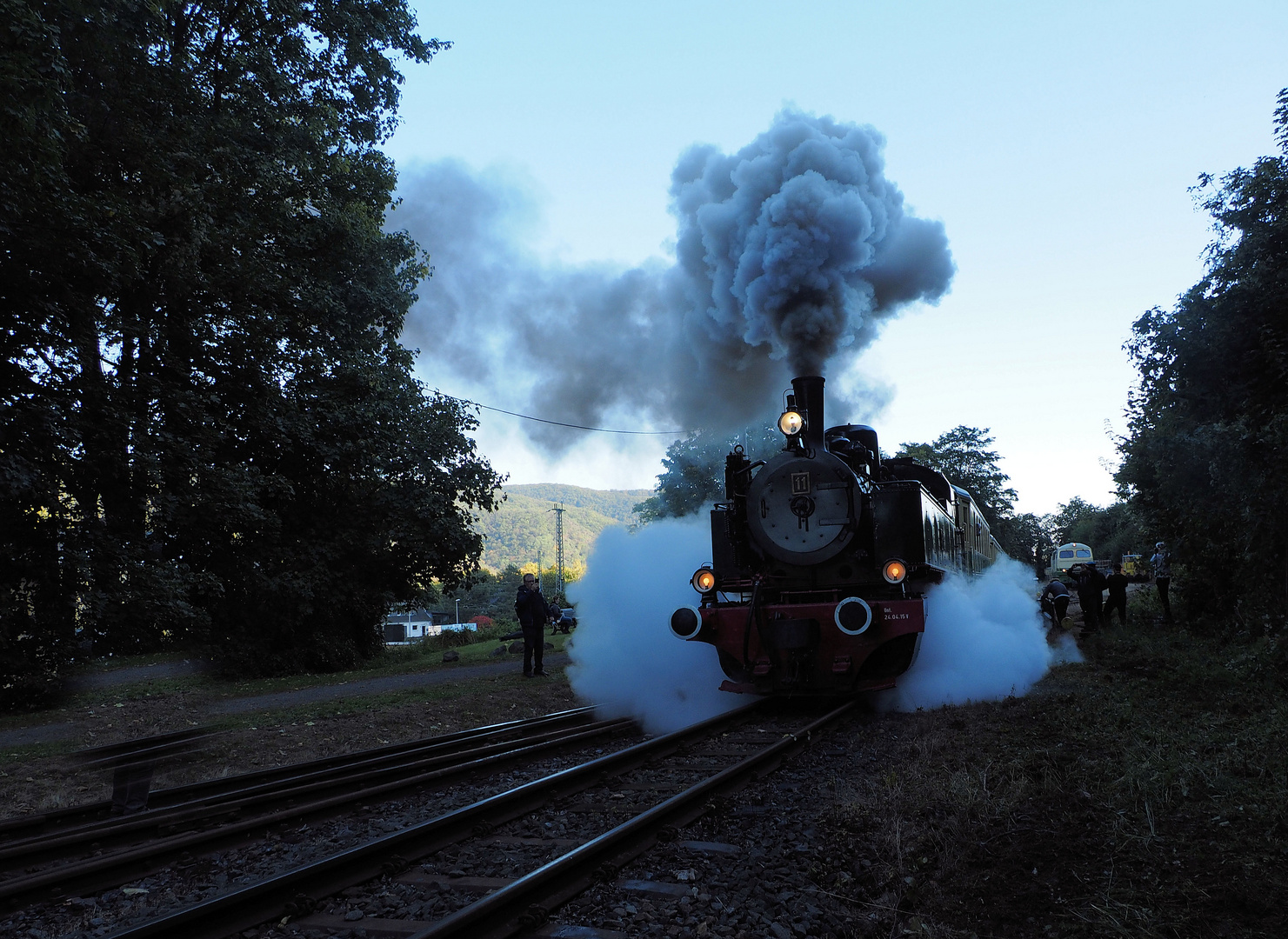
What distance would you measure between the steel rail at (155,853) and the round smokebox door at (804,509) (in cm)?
403

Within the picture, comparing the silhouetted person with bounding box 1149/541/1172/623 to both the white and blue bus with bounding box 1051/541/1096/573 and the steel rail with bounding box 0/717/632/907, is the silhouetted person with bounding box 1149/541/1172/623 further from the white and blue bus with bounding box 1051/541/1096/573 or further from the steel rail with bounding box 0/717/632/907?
the white and blue bus with bounding box 1051/541/1096/573

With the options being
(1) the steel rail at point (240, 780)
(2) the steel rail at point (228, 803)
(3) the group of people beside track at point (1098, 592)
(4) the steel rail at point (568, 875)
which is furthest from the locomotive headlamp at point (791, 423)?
A: (3) the group of people beside track at point (1098, 592)

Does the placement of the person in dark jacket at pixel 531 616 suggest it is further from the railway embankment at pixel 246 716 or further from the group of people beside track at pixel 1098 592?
the group of people beside track at pixel 1098 592

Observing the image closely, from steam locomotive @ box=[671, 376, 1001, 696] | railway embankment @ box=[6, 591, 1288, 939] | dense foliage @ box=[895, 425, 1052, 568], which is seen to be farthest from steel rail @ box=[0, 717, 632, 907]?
dense foliage @ box=[895, 425, 1052, 568]

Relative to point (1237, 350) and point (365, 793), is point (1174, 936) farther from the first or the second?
point (1237, 350)

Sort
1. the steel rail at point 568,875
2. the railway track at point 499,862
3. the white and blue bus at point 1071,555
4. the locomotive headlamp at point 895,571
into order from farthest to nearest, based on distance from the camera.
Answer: the white and blue bus at point 1071,555
the locomotive headlamp at point 895,571
the railway track at point 499,862
the steel rail at point 568,875

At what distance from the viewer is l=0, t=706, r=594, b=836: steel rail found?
4961mm

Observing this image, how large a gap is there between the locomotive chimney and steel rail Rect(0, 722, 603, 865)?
13.5ft

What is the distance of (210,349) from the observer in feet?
47.4

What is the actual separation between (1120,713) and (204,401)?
12869 millimetres

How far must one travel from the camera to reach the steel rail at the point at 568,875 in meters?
3.18

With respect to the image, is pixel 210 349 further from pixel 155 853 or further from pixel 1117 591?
pixel 1117 591

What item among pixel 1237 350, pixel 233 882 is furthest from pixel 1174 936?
pixel 1237 350

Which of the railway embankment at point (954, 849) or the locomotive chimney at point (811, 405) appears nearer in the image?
the railway embankment at point (954, 849)
